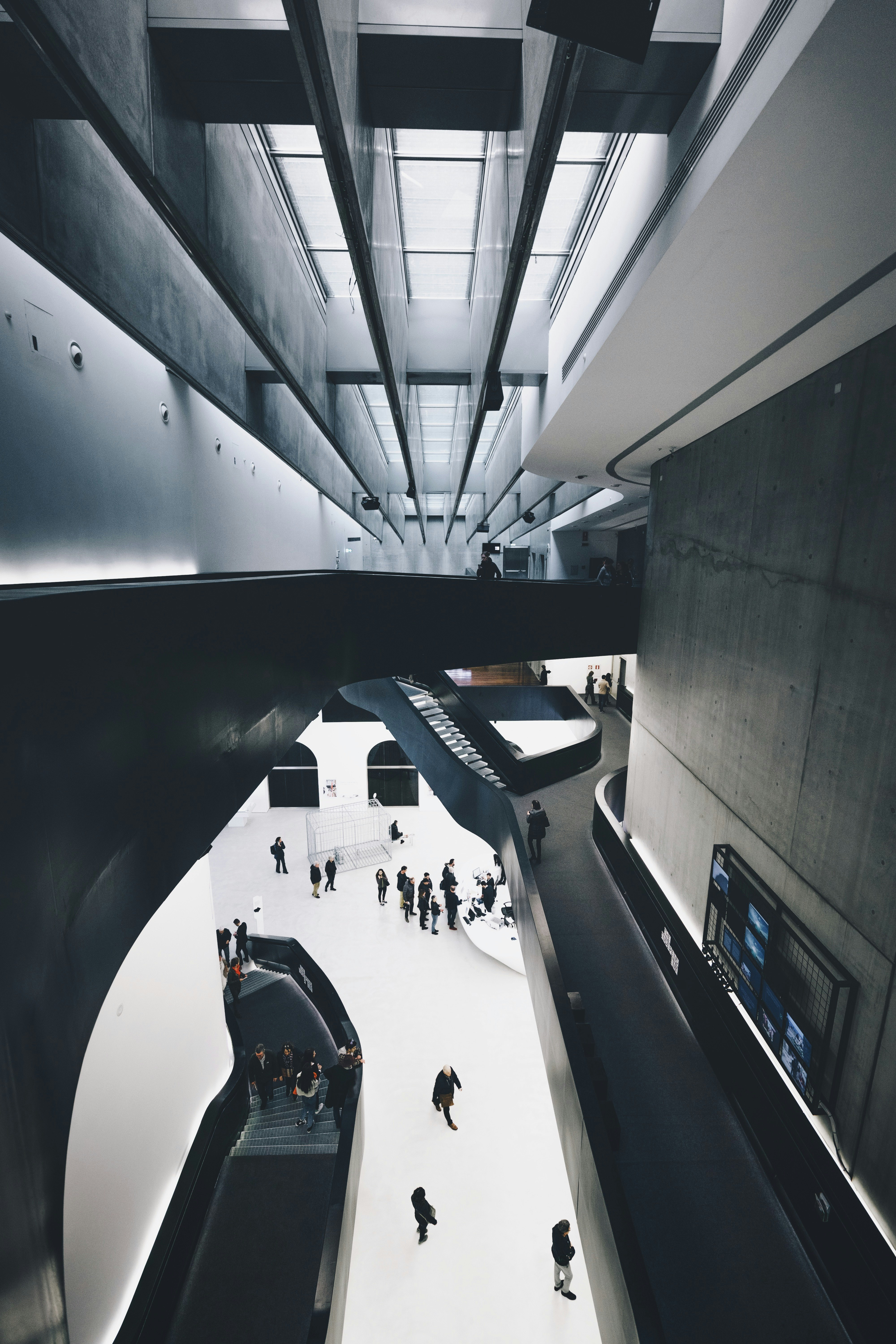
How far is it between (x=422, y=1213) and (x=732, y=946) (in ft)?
19.0

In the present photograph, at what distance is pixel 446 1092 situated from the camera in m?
9.25

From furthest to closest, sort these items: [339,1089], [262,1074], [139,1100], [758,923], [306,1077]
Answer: [262,1074] < [306,1077] < [339,1089] < [139,1100] < [758,923]

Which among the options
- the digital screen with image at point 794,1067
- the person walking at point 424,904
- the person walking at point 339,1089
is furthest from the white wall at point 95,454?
the person walking at point 424,904

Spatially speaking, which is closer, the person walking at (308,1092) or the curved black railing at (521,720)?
the person walking at (308,1092)

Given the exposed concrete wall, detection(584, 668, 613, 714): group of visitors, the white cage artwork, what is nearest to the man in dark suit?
the white cage artwork

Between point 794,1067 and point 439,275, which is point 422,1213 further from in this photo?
point 439,275

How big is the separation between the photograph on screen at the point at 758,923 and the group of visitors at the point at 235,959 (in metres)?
10.1

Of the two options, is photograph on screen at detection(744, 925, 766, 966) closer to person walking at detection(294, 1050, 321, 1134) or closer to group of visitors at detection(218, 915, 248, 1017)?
person walking at detection(294, 1050, 321, 1134)

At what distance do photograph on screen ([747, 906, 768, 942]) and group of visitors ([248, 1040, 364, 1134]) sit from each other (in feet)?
21.1

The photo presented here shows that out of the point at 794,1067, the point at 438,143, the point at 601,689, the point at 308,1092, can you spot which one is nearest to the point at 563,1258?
the point at 308,1092

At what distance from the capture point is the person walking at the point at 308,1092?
8906 mm

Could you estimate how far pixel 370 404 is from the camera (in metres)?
13.4

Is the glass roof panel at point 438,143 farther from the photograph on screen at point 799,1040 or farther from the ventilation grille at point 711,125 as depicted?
the photograph on screen at point 799,1040

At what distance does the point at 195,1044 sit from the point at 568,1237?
5457 mm
